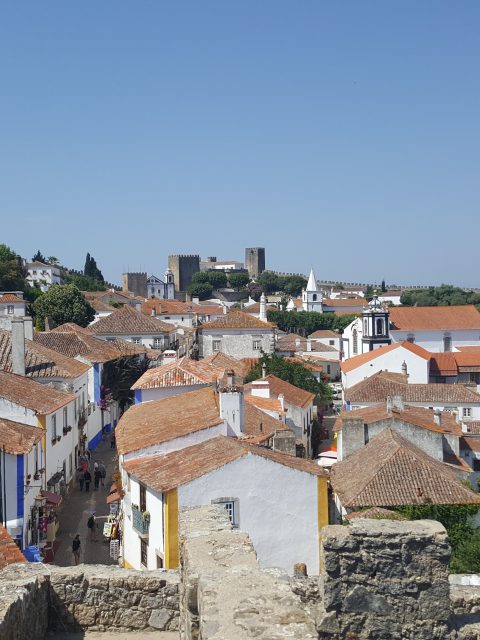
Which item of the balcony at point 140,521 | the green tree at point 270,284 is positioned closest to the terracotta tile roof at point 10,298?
the balcony at point 140,521

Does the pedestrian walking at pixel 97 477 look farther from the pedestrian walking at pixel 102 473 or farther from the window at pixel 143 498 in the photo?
the window at pixel 143 498

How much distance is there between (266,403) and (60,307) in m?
46.1

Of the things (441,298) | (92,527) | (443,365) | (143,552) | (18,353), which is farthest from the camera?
(441,298)

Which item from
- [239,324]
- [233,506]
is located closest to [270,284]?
[239,324]

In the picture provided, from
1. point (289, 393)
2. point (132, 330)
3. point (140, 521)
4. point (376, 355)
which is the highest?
point (132, 330)

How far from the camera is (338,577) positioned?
5059mm

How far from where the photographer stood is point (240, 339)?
6488 cm

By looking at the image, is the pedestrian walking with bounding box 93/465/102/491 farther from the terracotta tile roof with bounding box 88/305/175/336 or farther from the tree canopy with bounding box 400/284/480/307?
the tree canopy with bounding box 400/284/480/307

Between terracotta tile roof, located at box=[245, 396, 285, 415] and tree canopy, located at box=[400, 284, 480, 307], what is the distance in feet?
303

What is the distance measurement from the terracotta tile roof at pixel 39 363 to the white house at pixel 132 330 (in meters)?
28.4

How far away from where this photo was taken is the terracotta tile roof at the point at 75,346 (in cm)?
4078

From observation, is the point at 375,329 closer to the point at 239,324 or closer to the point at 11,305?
the point at 239,324

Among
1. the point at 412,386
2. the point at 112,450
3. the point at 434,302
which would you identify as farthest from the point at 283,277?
the point at 112,450

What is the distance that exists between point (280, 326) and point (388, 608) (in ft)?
360
